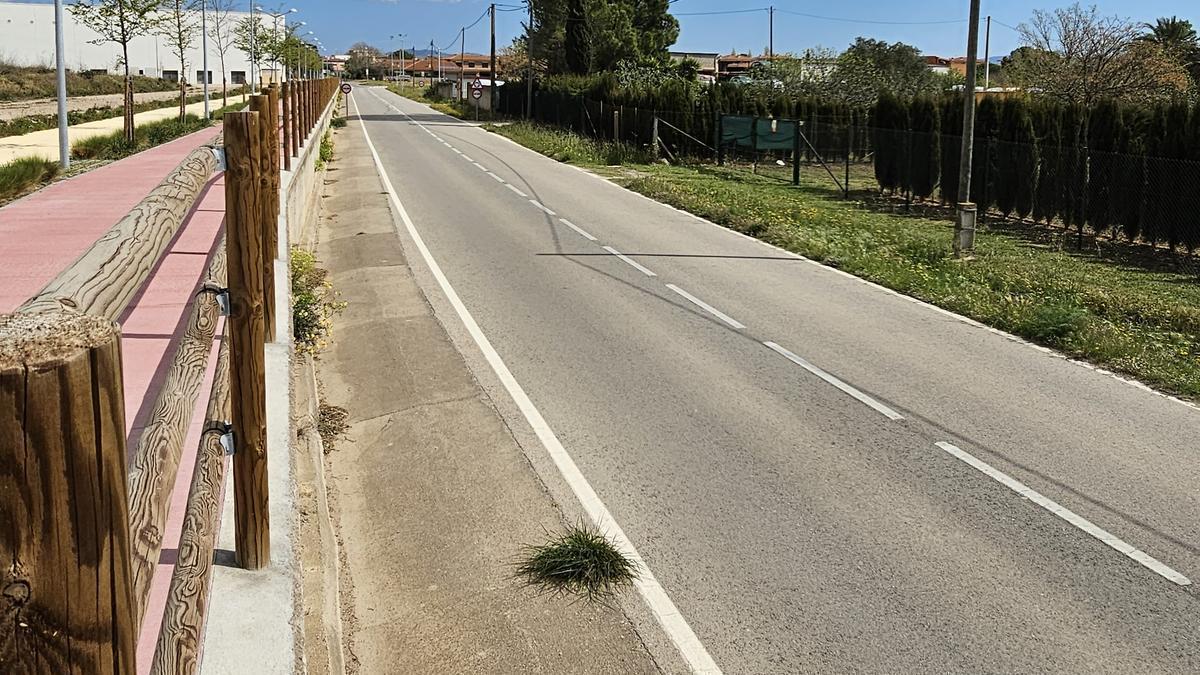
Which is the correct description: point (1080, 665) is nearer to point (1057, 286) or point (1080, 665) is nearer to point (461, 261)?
point (1057, 286)

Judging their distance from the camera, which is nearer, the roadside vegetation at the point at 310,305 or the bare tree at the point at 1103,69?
the roadside vegetation at the point at 310,305

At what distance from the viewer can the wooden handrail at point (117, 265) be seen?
1.65 metres

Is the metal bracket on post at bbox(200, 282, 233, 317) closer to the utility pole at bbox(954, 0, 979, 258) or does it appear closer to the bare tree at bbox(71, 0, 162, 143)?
the utility pole at bbox(954, 0, 979, 258)

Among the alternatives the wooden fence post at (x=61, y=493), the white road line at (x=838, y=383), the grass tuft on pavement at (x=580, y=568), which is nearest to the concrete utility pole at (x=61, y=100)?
the white road line at (x=838, y=383)

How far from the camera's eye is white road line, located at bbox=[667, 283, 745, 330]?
1168cm

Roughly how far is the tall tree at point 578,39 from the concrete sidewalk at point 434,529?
5326 centimetres

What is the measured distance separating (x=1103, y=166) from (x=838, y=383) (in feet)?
41.8

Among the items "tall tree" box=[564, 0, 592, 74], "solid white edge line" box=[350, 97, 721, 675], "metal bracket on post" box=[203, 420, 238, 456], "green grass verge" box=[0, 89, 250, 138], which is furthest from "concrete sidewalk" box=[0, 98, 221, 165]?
"tall tree" box=[564, 0, 592, 74]

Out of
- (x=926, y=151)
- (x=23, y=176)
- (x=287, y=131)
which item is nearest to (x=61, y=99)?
(x=23, y=176)

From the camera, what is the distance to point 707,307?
12.5 metres

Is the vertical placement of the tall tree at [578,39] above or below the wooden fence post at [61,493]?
above

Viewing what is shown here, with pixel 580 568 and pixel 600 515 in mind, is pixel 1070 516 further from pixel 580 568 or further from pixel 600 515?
pixel 580 568

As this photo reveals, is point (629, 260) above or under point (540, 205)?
under

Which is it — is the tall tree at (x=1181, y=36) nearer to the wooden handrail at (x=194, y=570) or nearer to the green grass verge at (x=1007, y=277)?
the green grass verge at (x=1007, y=277)
